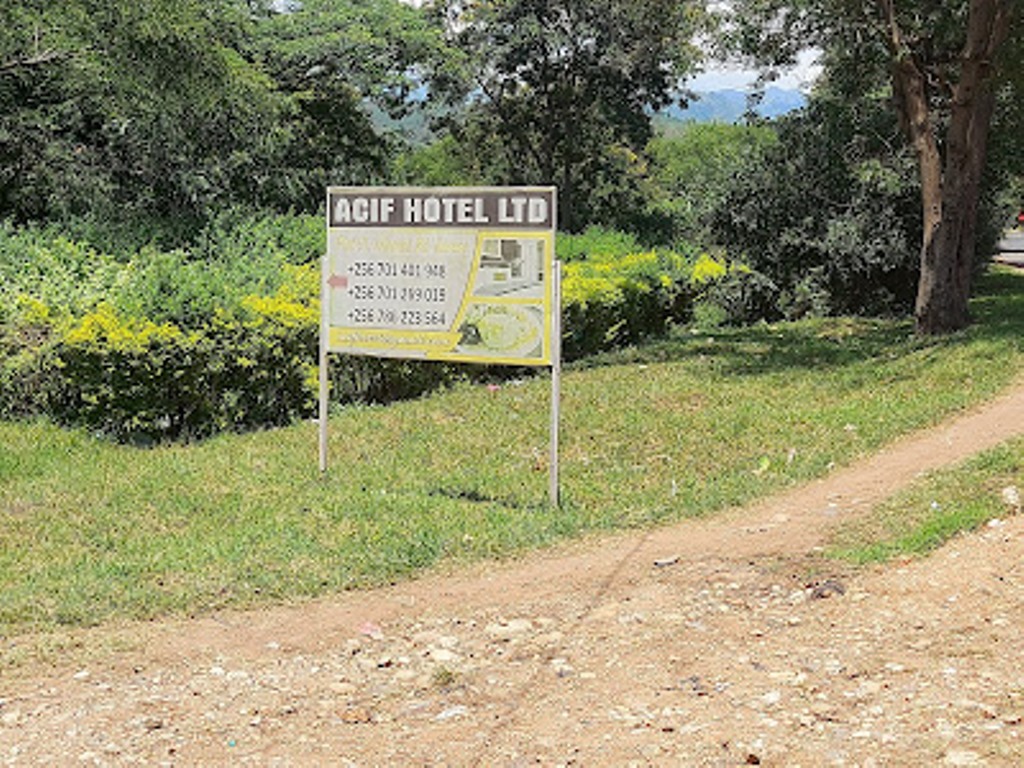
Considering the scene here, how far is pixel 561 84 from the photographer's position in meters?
33.2

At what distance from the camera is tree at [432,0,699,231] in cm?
3189

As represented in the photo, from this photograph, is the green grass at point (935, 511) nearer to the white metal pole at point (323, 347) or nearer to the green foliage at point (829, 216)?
the white metal pole at point (323, 347)

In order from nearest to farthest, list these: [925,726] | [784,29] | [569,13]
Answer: [925,726]
[784,29]
[569,13]

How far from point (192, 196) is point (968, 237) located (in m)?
14.6

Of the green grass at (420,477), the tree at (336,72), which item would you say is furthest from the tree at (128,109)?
the green grass at (420,477)

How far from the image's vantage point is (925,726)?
3.92 metres

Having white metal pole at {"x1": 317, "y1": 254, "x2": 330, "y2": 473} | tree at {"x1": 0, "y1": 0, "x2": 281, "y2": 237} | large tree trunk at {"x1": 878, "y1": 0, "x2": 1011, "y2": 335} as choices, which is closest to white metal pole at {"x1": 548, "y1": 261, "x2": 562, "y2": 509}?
white metal pole at {"x1": 317, "y1": 254, "x2": 330, "y2": 473}

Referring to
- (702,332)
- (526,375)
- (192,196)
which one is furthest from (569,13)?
(526,375)

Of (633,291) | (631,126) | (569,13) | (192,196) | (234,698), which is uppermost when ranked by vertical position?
(569,13)

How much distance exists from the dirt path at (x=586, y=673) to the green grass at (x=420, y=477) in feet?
1.39

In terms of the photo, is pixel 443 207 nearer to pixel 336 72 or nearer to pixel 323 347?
pixel 323 347

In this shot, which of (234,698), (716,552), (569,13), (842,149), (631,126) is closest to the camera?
(234,698)

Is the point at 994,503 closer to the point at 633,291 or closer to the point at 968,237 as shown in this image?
the point at 633,291

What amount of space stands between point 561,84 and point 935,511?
27.8 m
